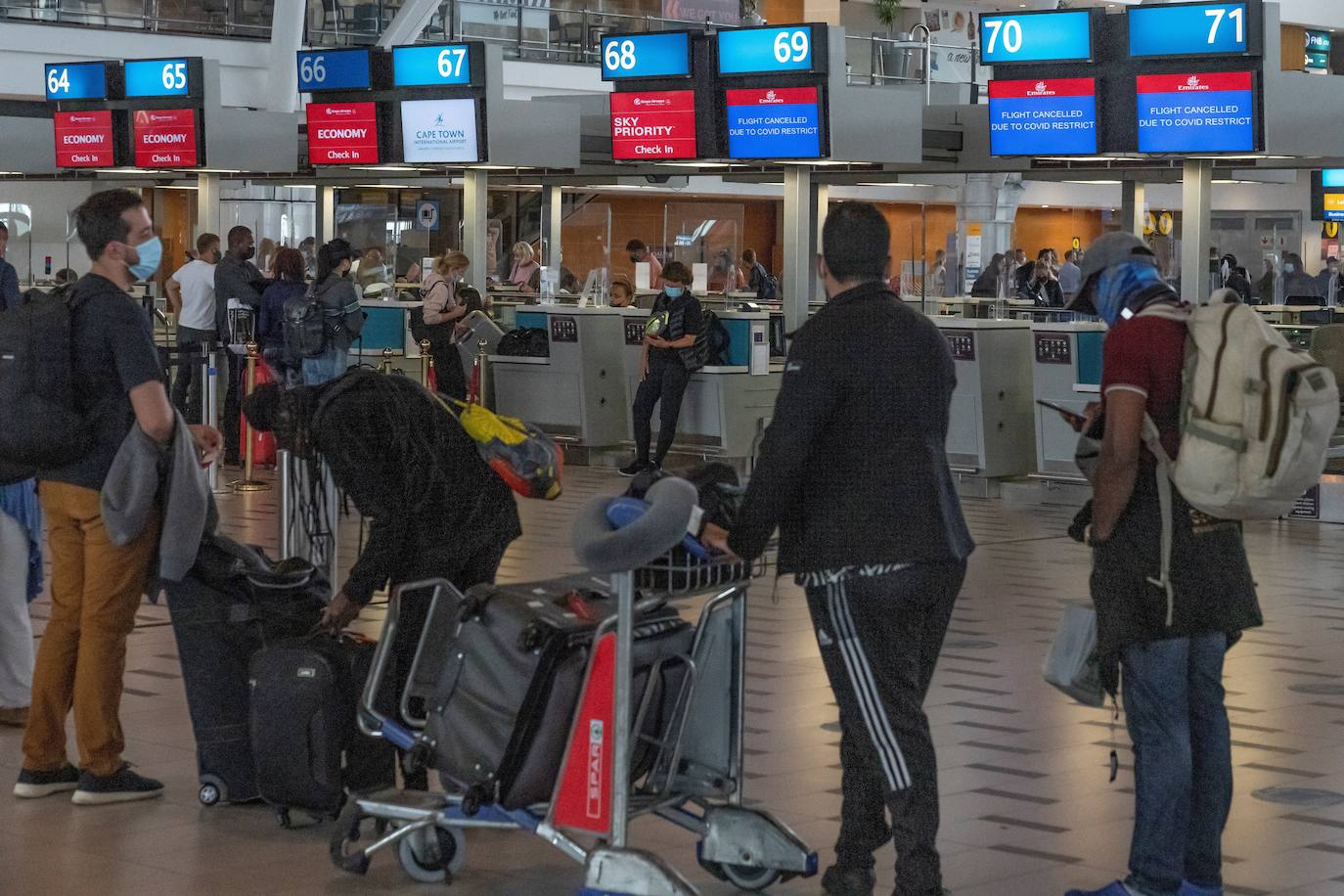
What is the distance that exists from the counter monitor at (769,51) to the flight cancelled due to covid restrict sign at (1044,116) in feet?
4.29

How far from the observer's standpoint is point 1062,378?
506 inches

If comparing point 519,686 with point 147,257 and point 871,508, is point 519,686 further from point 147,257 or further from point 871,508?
point 147,257

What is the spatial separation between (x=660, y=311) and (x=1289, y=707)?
7.49m

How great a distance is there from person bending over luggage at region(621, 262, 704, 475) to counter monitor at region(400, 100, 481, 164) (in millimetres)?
3030

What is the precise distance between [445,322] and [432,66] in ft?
8.74

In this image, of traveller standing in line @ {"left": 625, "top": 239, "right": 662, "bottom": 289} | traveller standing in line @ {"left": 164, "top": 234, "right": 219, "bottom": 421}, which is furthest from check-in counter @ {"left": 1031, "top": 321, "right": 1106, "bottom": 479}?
traveller standing in line @ {"left": 625, "top": 239, "right": 662, "bottom": 289}

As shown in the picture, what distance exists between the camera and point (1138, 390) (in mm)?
4086

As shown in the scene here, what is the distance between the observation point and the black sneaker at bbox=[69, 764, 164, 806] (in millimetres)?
5133

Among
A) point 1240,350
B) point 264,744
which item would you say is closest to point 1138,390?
point 1240,350

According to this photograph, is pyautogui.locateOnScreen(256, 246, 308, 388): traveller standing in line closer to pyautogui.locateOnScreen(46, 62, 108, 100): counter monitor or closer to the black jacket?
pyautogui.locateOnScreen(46, 62, 108, 100): counter monitor

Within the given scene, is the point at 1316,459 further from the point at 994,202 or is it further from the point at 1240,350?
the point at 994,202

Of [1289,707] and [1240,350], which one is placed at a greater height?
[1240,350]

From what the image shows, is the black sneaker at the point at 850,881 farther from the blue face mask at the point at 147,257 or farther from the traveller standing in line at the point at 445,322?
the traveller standing in line at the point at 445,322

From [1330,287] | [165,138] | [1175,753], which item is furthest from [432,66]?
[1175,753]
